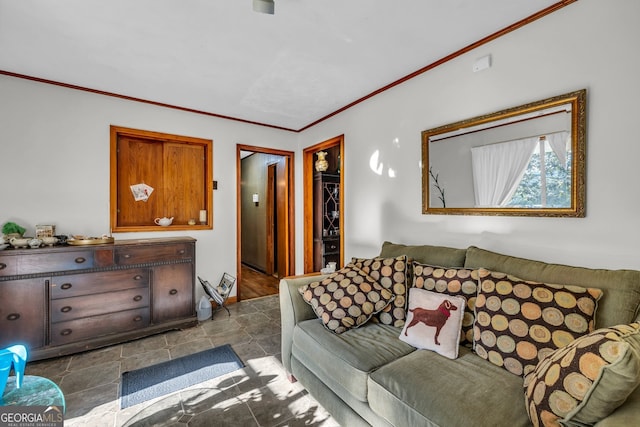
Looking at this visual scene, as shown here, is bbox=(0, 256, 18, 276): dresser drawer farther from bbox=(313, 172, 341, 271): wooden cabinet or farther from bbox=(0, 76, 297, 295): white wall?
bbox=(313, 172, 341, 271): wooden cabinet

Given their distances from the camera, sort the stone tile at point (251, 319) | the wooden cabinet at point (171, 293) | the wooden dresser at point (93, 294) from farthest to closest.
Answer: the stone tile at point (251, 319) < the wooden cabinet at point (171, 293) < the wooden dresser at point (93, 294)

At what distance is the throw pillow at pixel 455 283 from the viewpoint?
5.57 ft

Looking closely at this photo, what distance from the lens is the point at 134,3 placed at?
1.79m

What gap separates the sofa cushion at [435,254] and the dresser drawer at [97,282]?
8.16ft

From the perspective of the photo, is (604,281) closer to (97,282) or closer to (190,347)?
(190,347)

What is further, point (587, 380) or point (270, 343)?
point (270, 343)

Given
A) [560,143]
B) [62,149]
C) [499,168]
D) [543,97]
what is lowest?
[499,168]

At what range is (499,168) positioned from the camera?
215cm

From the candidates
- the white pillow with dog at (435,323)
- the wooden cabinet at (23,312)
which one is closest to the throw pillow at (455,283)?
the white pillow with dog at (435,323)

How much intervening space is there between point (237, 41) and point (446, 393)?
2.61 metres

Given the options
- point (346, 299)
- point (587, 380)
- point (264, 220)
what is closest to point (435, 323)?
point (346, 299)

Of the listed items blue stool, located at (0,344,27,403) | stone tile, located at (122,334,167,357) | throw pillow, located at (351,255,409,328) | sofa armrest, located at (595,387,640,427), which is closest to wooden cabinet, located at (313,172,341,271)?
throw pillow, located at (351,255,409,328)

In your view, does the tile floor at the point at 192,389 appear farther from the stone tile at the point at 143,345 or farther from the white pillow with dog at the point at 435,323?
the white pillow with dog at the point at 435,323

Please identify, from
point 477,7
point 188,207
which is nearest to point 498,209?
point 477,7
